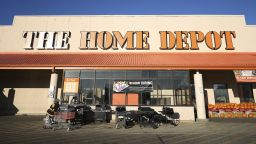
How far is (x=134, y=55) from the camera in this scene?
67.1 ft

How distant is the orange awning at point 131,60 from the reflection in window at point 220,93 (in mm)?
2701

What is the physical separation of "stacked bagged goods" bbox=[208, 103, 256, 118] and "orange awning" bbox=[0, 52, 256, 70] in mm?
3333

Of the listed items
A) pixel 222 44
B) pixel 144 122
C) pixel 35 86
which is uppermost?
pixel 222 44

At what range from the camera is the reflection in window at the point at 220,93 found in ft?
65.2

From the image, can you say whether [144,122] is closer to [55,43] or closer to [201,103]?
[201,103]

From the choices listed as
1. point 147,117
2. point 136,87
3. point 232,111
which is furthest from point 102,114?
point 232,111

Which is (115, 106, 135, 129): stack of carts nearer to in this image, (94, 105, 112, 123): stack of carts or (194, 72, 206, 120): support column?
(94, 105, 112, 123): stack of carts

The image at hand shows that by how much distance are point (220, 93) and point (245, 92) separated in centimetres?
245

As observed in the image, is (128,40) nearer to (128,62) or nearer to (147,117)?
(128,62)

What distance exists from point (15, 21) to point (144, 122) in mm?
17977

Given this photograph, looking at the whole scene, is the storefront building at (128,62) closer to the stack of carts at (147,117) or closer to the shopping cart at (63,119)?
the stack of carts at (147,117)

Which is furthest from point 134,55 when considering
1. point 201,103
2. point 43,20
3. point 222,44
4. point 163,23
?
point 43,20

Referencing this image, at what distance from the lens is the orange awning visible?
17.2 meters

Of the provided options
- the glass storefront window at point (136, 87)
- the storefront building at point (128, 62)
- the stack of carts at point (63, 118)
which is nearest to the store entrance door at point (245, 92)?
the storefront building at point (128, 62)
